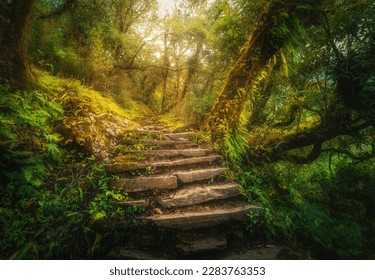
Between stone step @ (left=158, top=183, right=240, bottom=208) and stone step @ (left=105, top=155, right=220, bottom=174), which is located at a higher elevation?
stone step @ (left=105, top=155, right=220, bottom=174)

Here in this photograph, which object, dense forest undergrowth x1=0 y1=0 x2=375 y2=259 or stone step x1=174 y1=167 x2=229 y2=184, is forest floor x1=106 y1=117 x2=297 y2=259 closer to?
stone step x1=174 y1=167 x2=229 y2=184

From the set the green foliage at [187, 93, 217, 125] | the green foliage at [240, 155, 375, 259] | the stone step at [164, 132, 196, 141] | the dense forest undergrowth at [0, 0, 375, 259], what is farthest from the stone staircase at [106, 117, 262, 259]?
the green foliage at [187, 93, 217, 125]

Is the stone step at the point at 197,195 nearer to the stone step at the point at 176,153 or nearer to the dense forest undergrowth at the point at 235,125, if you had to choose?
the dense forest undergrowth at the point at 235,125

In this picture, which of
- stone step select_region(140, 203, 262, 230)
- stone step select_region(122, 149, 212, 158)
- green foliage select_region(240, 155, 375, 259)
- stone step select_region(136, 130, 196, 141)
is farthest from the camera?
stone step select_region(136, 130, 196, 141)

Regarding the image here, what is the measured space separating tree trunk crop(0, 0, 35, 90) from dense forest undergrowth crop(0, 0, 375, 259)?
0.05 feet

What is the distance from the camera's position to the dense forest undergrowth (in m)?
2.43

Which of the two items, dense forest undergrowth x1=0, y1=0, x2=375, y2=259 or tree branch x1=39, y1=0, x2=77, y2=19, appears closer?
dense forest undergrowth x1=0, y1=0, x2=375, y2=259

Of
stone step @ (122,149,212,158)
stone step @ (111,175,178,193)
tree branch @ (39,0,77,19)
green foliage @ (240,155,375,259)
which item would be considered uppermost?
tree branch @ (39,0,77,19)

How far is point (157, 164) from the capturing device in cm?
353

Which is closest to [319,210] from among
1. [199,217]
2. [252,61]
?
[199,217]

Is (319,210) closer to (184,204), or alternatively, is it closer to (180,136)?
(184,204)

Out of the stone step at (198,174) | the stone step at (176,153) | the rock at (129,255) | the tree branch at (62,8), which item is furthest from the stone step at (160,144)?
the tree branch at (62,8)

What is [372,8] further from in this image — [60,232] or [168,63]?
[168,63]

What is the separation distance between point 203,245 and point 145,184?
47.5 inches
